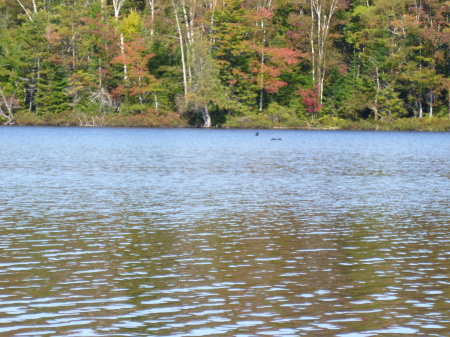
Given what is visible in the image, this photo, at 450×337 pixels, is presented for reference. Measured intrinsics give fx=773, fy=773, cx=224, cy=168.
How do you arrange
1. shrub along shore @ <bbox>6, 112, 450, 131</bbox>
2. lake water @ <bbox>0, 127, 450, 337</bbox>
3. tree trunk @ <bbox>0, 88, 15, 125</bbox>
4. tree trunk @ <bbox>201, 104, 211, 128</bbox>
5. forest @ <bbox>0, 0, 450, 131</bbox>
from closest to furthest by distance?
lake water @ <bbox>0, 127, 450, 337</bbox>
forest @ <bbox>0, 0, 450, 131</bbox>
shrub along shore @ <bbox>6, 112, 450, 131</bbox>
tree trunk @ <bbox>201, 104, 211, 128</bbox>
tree trunk @ <bbox>0, 88, 15, 125</bbox>

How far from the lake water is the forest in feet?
181

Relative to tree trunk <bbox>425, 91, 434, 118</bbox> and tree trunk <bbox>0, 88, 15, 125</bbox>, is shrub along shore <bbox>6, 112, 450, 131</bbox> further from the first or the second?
tree trunk <bbox>425, 91, 434, 118</bbox>

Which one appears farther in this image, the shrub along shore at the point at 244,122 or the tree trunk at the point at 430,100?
the shrub along shore at the point at 244,122

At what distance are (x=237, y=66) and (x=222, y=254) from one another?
75.5 meters

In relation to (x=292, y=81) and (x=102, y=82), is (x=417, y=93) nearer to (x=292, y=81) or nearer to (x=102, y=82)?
(x=292, y=81)

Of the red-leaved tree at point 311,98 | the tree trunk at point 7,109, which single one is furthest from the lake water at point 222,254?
the tree trunk at point 7,109

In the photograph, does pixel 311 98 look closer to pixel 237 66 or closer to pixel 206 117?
pixel 237 66

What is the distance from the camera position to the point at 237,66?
89.3m

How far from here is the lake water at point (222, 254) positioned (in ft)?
34.0

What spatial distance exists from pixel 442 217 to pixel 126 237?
8746 mm

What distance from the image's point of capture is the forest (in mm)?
85438

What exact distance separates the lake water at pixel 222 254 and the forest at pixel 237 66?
55191 mm

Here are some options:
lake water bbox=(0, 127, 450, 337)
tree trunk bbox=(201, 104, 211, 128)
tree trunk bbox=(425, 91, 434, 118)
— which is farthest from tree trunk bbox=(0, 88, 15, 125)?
lake water bbox=(0, 127, 450, 337)

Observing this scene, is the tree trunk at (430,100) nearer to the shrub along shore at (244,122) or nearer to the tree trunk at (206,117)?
the shrub along shore at (244,122)
